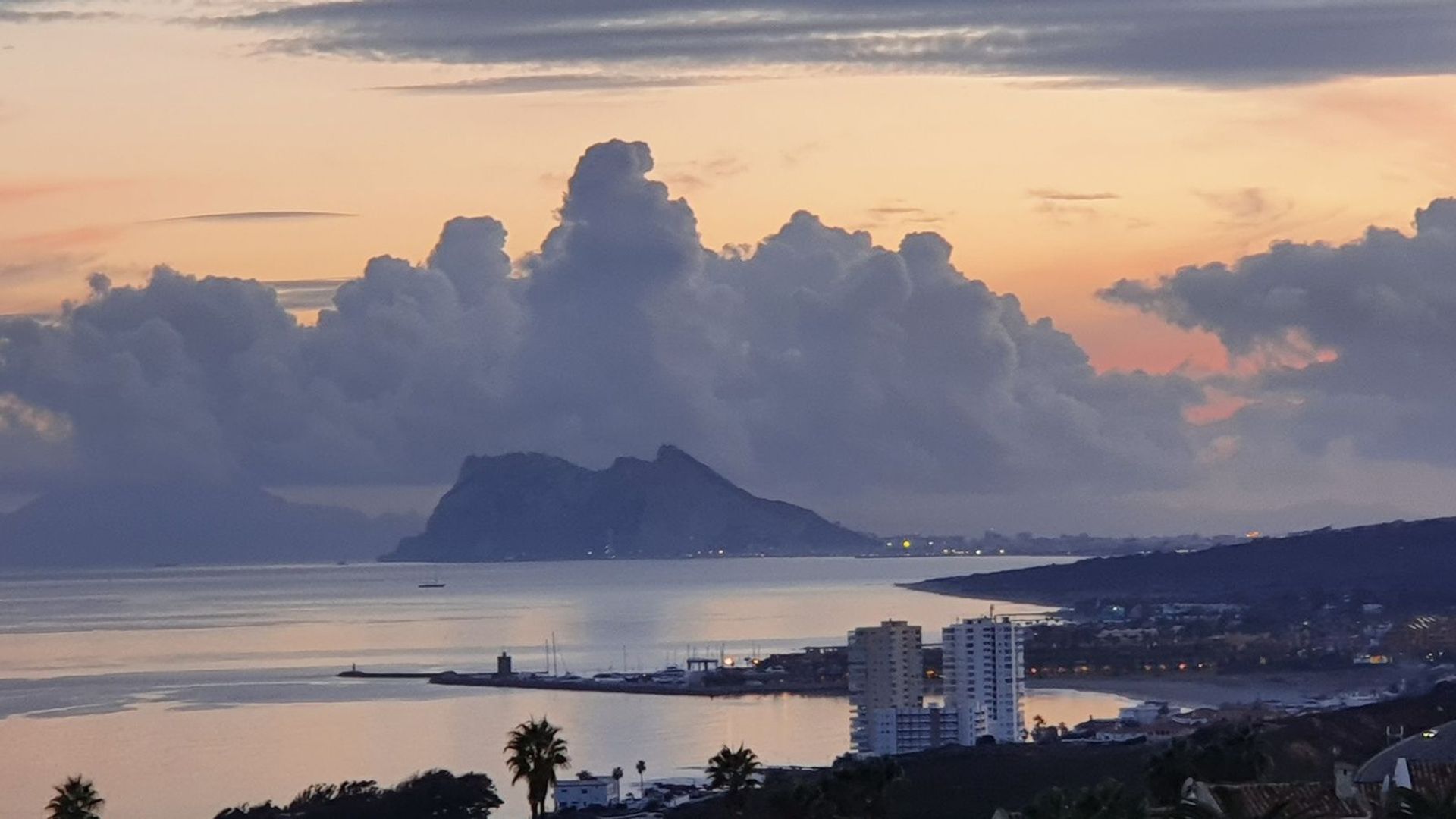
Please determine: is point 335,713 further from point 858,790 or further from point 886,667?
point 858,790

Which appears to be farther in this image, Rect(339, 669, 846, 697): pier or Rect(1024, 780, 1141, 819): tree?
Rect(339, 669, 846, 697): pier

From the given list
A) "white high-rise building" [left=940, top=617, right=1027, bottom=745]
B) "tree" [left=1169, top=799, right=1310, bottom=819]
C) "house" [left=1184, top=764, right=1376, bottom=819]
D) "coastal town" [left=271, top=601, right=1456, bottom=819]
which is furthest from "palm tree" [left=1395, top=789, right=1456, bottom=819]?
"white high-rise building" [left=940, top=617, right=1027, bottom=745]

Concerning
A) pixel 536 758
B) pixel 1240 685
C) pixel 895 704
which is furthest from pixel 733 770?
pixel 1240 685

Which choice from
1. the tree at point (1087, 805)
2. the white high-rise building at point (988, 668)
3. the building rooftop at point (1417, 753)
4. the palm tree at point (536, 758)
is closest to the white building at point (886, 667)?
the white high-rise building at point (988, 668)

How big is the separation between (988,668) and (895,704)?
178 inches

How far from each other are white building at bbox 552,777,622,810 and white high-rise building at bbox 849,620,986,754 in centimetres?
2048

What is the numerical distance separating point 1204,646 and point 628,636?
1865 inches

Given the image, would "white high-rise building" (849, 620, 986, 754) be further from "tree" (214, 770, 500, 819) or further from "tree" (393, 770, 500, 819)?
"tree" (214, 770, 500, 819)

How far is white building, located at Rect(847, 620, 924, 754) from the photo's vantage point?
108m

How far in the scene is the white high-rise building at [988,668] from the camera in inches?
4114

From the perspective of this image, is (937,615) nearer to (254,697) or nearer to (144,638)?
(144,638)

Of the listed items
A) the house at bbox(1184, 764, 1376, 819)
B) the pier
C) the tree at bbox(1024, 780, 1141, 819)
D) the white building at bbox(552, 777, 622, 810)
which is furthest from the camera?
the pier

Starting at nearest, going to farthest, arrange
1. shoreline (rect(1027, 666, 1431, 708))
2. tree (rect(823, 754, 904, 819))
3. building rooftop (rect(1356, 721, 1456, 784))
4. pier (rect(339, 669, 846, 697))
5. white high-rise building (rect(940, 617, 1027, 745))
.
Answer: building rooftop (rect(1356, 721, 1456, 784)) → tree (rect(823, 754, 904, 819)) → white high-rise building (rect(940, 617, 1027, 745)) → shoreline (rect(1027, 666, 1431, 708)) → pier (rect(339, 669, 846, 697))

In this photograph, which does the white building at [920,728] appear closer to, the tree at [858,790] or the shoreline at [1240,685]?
the shoreline at [1240,685]
